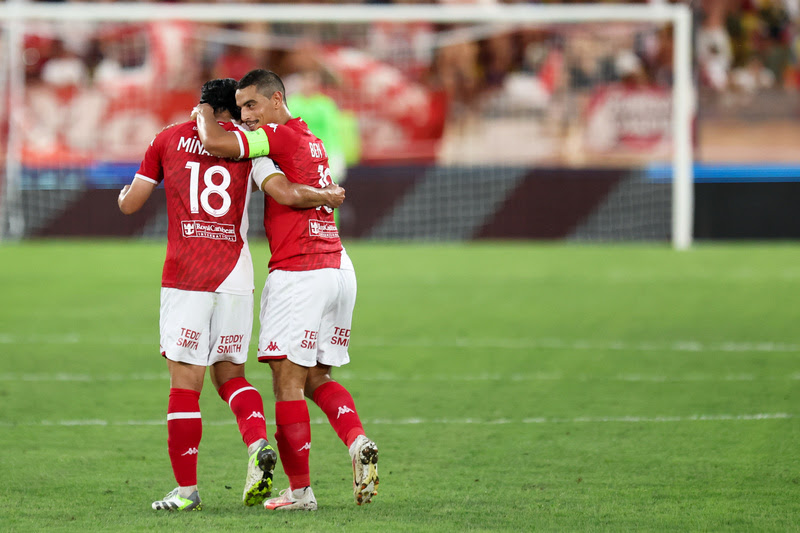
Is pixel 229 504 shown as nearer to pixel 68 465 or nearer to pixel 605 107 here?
pixel 68 465

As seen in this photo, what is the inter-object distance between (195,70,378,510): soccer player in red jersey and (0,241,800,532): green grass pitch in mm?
283

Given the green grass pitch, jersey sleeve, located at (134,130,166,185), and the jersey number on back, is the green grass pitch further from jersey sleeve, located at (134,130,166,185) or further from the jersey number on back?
jersey sleeve, located at (134,130,166,185)

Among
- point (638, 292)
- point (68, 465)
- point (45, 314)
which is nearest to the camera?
point (68, 465)

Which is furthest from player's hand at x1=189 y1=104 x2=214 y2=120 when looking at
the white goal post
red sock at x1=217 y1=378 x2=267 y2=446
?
the white goal post

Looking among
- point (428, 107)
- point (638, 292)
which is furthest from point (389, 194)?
point (638, 292)

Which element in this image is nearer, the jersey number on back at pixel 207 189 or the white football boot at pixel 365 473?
the white football boot at pixel 365 473

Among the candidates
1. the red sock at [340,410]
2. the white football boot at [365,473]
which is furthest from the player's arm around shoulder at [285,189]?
the white football boot at [365,473]

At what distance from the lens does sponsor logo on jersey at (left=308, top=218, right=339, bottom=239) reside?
182 inches

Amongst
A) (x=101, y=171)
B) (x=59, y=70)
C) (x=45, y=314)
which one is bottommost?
(x=45, y=314)

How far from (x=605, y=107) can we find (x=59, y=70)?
844 centimetres

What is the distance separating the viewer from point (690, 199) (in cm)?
1681

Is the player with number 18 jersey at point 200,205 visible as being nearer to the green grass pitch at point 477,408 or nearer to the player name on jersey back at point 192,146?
the player name on jersey back at point 192,146

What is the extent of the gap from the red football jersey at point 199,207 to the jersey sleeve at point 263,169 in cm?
8

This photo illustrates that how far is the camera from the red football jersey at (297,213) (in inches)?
179
